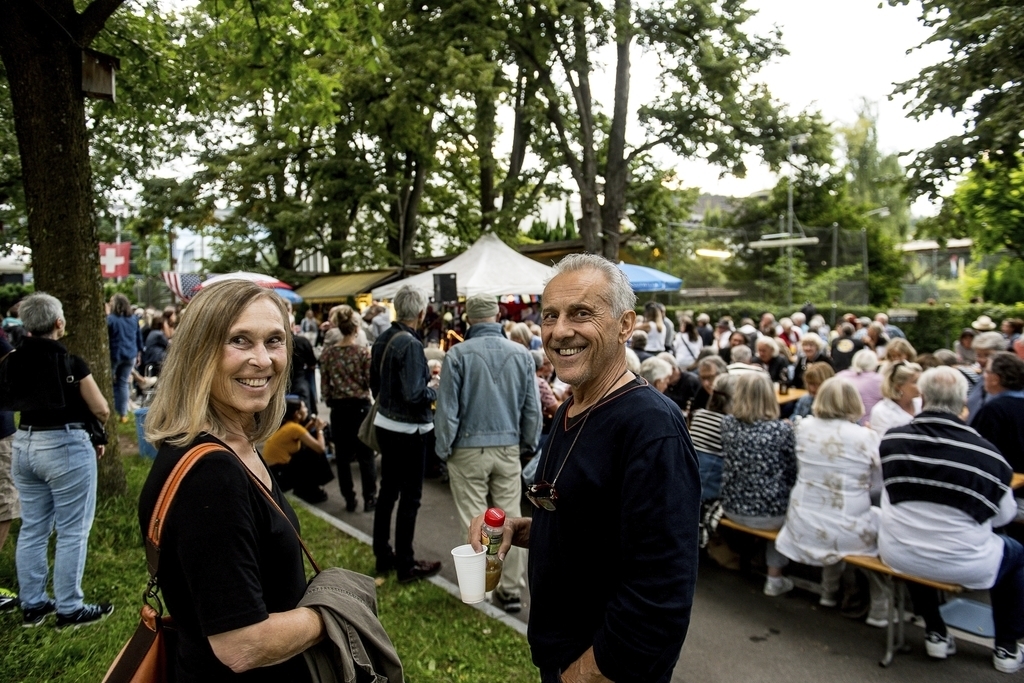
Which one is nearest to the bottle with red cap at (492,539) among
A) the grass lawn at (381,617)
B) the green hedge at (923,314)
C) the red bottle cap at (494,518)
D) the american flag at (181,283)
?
the red bottle cap at (494,518)

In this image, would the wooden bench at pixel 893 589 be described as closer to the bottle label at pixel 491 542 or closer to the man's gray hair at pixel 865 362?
the bottle label at pixel 491 542

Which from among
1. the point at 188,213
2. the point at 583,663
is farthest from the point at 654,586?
the point at 188,213

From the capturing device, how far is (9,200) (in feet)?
32.0

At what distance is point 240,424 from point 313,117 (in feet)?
21.3

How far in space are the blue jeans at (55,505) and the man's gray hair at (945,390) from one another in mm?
4808

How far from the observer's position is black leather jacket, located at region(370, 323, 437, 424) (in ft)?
15.0

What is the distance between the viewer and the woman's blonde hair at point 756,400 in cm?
476

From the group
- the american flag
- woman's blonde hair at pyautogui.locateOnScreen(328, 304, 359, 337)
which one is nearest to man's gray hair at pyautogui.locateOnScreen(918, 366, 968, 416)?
woman's blonde hair at pyautogui.locateOnScreen(328, 304, 359, 337)

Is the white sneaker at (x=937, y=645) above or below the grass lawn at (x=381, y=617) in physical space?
below

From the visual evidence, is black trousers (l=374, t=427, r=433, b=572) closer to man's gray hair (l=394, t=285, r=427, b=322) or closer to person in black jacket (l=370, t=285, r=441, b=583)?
person in black jacket (l=370, t=285, r=441, b=583)

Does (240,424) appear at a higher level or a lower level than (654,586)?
higher

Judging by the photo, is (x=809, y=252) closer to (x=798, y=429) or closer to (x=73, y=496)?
(x=798, y=429)

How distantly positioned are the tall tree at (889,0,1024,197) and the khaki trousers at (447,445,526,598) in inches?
221

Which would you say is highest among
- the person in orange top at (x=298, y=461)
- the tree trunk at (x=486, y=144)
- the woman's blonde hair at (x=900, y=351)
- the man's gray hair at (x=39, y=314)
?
the tree trunk at (x=486, y=144)
